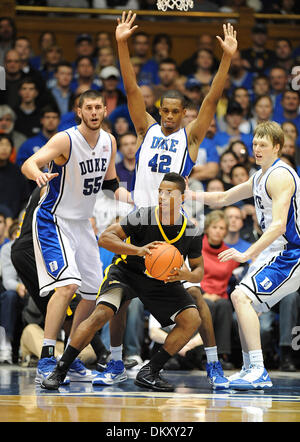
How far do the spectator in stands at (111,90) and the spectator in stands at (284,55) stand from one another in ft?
8.13

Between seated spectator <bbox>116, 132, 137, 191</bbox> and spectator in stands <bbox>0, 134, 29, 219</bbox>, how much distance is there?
1153mm

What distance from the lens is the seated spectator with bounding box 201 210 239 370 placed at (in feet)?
24.3

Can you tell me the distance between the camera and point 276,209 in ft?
18.3

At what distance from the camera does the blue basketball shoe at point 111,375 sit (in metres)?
5.81

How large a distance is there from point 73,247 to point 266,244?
1523 mm

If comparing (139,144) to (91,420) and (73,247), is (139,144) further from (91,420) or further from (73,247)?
(91,420)

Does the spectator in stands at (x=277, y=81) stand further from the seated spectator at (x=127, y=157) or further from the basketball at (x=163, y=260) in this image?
the basketball at (x=163, y=260)

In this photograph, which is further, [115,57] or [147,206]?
[115,57]

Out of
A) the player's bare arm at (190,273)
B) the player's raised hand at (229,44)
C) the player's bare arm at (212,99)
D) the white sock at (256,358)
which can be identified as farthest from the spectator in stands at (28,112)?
the white sock at (256,358)

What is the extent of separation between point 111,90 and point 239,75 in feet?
6.35

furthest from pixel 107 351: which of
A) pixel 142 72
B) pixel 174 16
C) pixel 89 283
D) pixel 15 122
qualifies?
pixel 174 16

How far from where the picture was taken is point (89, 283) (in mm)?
6180

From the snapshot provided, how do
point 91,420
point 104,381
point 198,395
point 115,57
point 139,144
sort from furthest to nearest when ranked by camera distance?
point 115,57
point 139,144
point 104,381
point 198,395
point 91,420

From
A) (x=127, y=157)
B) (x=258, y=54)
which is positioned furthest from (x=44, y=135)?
(x=258, y=54)
